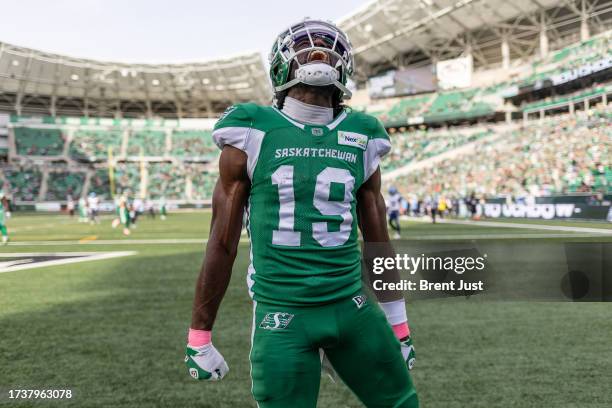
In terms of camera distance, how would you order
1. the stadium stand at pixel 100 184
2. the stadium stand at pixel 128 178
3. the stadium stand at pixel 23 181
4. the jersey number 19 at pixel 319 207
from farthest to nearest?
the stadium stand at pixel 128 178
the stadium stand at pixel 100 184
the stadium stand at pixel 23 181
the jersey number 19 at pixel 319 207

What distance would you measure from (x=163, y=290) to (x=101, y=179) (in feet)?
165

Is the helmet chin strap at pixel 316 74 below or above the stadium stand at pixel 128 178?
below

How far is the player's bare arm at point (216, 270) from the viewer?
183 centimetres

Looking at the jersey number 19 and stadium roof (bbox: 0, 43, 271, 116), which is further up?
stadium roof (bbox: 0, 43, 271, 116)

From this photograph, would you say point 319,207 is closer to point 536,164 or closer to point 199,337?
point 199,337

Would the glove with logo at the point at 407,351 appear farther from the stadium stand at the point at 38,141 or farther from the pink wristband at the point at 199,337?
the stadium stand at the point at 38,141

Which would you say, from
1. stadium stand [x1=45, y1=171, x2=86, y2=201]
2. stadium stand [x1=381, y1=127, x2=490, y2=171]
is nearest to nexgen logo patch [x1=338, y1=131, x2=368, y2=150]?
stadium stand [x1=381, y1=127, x2=490, y2=171]

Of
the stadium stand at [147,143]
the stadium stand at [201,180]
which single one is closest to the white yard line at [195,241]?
the stadium stand at [201,180]

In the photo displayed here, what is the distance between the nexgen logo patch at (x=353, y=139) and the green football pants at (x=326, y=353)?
58 cm

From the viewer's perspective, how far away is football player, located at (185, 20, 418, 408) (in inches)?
67.6

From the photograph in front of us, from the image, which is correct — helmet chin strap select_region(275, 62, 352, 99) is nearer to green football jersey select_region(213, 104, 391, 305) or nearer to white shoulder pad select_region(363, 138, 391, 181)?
green football jersey select_region(213, 104, 391, 305)

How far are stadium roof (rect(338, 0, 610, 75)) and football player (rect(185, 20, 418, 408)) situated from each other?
42.0 meters

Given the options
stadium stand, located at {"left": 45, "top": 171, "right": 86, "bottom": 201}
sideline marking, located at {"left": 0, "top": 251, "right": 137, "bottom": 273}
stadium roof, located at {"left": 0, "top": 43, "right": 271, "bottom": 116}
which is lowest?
sideline marking, located at {"left": 0, "top": 251, "right": 137, "bottom": 273}

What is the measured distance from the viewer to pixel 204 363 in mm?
1836
